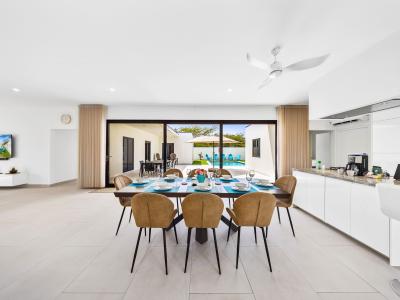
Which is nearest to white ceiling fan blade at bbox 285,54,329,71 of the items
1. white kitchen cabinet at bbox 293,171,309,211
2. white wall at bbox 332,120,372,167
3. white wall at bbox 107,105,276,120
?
white kitchen cabinet at bbox 293,171,309,211

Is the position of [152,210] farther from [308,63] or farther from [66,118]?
[66,118]

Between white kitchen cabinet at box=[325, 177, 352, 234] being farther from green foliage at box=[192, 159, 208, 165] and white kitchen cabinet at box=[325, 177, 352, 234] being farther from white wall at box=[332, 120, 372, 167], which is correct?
green foliage at box=[192, 159, 208, 165]

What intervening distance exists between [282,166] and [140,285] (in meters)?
Answer: 5.02

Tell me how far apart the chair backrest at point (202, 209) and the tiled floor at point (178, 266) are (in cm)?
49

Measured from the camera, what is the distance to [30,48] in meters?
2.65

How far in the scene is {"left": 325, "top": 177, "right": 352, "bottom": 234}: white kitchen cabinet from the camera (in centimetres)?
260

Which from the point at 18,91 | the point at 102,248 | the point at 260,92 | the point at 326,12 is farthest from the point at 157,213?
the point at 18,91

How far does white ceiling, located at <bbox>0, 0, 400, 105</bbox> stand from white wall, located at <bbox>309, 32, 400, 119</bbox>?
0.15 metres

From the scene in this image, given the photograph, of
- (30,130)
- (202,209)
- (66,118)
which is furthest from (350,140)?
(30,130)

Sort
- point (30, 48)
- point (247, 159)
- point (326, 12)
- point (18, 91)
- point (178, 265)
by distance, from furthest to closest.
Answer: point (247, 159)
point (18, 91)
point (30, 48)
point (178, 265)
point (326, 12)

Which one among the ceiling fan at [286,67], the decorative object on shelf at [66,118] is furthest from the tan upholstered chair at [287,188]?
the decorative object on shelf at [66,118]

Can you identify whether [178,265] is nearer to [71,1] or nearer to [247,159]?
[71,1]

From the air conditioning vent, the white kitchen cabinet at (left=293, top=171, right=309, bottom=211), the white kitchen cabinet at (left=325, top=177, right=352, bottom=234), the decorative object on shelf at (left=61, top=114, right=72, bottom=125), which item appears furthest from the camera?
the decorative object on shelf at (left=61, top=114, right=72, bottom=125)

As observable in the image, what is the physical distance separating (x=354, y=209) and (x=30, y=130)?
8.41 meters
